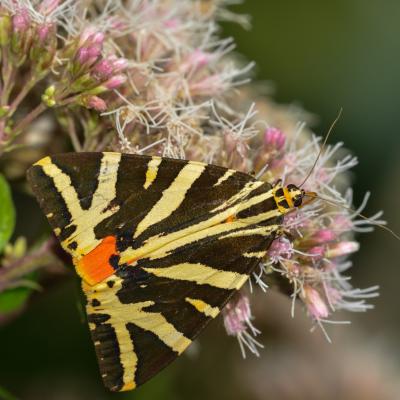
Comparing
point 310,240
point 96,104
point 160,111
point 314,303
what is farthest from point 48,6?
point 314,303

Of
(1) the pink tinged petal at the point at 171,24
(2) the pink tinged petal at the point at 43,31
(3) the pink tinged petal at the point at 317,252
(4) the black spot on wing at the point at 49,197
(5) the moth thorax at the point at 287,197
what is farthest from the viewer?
(1) the pink tinged petal at the point at 171,24

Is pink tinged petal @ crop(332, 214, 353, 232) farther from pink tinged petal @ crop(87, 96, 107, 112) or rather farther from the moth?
pink tinged petal @ crop(87, 96, 107, 112)

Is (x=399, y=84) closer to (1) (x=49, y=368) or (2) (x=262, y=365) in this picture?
(2) (x=262, y=365)

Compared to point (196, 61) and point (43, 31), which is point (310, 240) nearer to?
point (196, 61)

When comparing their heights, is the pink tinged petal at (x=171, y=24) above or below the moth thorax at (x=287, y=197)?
above

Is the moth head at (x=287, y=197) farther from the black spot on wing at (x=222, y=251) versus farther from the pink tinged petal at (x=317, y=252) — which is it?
the pink tinged petal at (x=317, y=252)

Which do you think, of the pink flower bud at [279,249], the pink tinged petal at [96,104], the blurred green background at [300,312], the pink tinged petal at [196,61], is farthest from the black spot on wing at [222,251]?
the pink tinged petal at [196,61]
